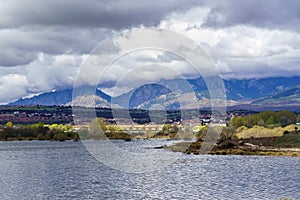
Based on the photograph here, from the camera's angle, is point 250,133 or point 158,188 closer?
point 158,188

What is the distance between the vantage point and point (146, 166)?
9631cm

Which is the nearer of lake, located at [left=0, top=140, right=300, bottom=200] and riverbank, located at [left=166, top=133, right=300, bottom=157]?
lake, located at [left=0, top=140, right=300, bottom=200]

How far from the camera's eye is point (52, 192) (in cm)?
6456

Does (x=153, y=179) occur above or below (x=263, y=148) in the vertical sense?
above

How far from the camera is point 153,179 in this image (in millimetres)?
75500

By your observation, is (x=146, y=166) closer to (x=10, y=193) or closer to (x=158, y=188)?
(x=158, y=188)

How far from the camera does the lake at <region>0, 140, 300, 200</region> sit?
60906 millimetres

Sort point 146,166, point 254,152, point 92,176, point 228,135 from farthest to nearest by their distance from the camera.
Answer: point 228,135 → point 254,152 → point 146,166 → point 92,176

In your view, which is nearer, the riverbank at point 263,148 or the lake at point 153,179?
the lake at point 153,179

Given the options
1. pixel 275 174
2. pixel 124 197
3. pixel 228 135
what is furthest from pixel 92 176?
pixel 228 135

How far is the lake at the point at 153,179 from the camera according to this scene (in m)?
60.9

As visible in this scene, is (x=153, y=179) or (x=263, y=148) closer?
(x=153, y=179)

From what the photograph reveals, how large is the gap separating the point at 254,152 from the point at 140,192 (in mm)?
66907

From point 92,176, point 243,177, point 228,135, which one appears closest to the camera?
point 243,177
